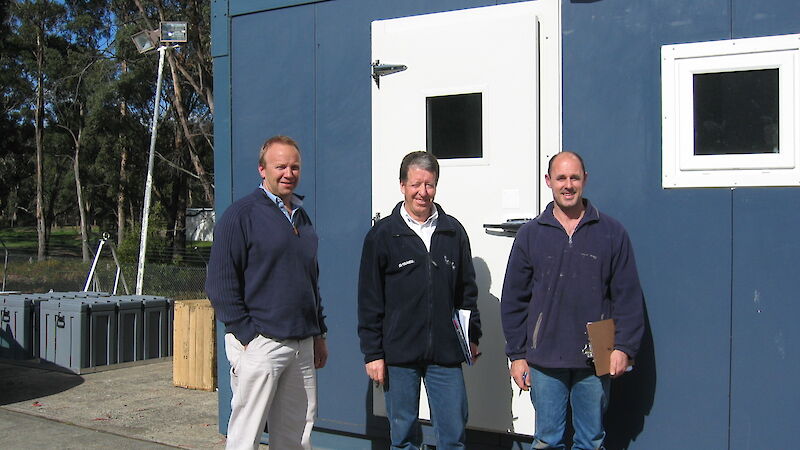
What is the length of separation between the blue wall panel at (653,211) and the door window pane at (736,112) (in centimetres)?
20

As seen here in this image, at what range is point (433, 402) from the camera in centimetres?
360

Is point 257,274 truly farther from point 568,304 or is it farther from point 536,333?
point 568,304

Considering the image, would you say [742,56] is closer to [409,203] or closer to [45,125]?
[409,203]

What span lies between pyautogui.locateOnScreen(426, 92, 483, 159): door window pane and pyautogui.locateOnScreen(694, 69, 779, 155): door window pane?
3.62 ft

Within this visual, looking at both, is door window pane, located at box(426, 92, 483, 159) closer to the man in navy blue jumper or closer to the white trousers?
the man in navy blue jumper

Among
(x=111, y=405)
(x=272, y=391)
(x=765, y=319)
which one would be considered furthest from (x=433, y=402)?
(x=111, y=405)

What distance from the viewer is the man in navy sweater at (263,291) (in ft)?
11.1

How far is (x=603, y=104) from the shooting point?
3.89m

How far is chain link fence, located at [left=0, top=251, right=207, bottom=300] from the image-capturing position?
1323cm

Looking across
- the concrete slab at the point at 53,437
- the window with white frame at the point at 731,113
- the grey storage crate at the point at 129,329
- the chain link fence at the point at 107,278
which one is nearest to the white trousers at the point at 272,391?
the window with white frame at the point at 731,113

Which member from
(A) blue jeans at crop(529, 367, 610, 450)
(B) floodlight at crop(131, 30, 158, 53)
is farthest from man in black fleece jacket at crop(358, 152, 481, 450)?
(B) floodlight at crop(131, 30, 158, 53)

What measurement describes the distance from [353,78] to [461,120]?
2.69 feet

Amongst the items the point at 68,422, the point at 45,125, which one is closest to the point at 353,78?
the point at 68,422

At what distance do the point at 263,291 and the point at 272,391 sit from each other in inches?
17.9
